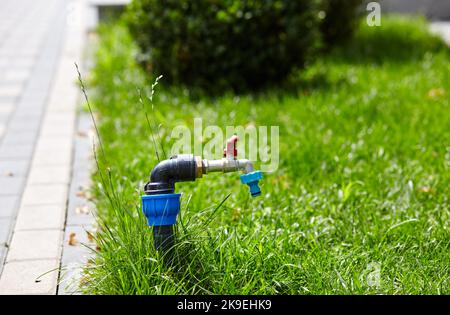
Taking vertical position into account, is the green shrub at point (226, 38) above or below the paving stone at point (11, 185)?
above

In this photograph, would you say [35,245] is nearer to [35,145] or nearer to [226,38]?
[35,145]

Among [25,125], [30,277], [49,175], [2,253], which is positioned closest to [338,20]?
[25,125]

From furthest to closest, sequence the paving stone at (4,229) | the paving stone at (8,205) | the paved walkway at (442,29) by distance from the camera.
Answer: the paved walkway at (442,29)
the paving stone at (8,205)
the paving stone at (4,229)

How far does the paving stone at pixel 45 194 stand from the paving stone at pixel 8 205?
0.05 metres

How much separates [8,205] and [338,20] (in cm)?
464

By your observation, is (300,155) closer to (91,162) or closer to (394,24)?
(91,162)

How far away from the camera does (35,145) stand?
530cm

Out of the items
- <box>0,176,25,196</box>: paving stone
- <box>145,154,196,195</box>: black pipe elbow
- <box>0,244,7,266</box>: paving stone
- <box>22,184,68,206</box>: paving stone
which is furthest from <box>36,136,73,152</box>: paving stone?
<box>145,154,196,195</box>: black pipe elbow

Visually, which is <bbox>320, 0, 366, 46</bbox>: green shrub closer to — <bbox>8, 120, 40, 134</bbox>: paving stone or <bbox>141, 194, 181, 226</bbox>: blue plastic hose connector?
<bbox>8, 120, 40, 134</bbox>: paving stone

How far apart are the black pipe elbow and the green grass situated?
0.22 m

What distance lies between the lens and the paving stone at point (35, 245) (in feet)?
11.7

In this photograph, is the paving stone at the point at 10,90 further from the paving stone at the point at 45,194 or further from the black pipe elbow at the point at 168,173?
the black pipe elbow at the point at 168,173

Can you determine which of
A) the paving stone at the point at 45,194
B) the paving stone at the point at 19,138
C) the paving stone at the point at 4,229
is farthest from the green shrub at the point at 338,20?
the paving stone at the point at 4,229

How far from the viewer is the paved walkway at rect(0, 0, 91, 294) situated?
11.6 feet
